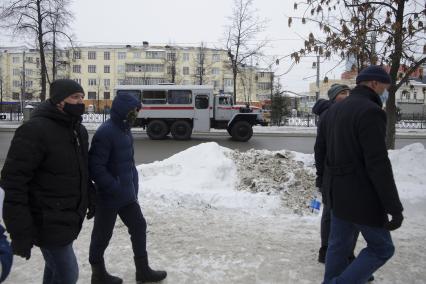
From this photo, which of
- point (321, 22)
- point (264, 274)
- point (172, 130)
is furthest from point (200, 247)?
point (172, 130)

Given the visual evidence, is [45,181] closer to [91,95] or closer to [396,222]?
[396,222]

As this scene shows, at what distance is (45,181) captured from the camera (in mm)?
2434

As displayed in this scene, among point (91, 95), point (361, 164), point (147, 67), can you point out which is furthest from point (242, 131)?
point (91, 95)

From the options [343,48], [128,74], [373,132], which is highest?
[128,74]

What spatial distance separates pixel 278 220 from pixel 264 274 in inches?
66.3

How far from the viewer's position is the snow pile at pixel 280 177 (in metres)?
6.00

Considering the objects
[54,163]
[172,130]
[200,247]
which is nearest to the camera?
[54,163]

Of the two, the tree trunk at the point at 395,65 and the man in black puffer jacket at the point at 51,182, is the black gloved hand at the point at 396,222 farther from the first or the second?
the tree trunk at the point at 395,65

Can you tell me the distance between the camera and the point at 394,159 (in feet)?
23.7

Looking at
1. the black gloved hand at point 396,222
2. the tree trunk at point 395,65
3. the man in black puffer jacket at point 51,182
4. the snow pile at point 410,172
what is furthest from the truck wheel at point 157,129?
the black gloved hand at point 396,222

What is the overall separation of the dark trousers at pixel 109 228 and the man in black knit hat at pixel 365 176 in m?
1.54

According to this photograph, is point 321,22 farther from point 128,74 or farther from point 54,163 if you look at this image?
point 128,74

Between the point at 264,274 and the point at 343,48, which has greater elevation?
the point at 343,48

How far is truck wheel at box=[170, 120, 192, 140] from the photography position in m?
18.6
